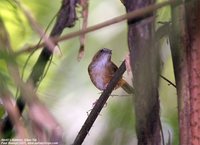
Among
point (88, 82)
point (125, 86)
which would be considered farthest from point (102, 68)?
point (88, 82)

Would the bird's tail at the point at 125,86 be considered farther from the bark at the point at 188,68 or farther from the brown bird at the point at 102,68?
the bark at the point at 188,68

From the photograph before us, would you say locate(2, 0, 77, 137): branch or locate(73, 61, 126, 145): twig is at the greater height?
locate(2, 0, 77, 137): branch

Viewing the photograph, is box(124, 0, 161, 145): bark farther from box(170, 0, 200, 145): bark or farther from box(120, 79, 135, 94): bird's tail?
box(120, 79, 135, 94): bird's tail

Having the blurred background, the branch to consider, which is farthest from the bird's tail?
the branch

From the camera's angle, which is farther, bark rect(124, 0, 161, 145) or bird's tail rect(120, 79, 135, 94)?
→ bird's tail rect(120, 79, 135, 94)

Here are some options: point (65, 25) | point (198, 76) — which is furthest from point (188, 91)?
point (65, 25)
